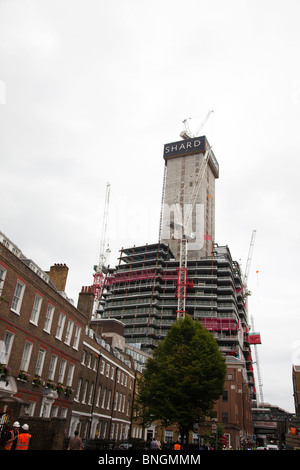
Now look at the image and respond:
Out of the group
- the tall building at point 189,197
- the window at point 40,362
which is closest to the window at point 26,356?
the window at point 40,362

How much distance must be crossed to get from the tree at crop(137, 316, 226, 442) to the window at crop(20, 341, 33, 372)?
1718 cm

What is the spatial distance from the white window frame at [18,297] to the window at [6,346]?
5.13 feet

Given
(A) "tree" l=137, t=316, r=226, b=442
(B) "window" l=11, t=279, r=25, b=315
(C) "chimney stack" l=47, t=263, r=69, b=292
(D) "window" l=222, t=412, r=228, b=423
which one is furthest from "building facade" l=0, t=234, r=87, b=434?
(D) "window" l=222, t=412, r=228, b=423

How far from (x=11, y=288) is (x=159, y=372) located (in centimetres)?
2311

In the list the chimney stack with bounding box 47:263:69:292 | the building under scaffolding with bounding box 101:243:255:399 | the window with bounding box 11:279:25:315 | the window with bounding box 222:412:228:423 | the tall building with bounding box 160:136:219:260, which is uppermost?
the tall building with bounding box 160:136:219:260

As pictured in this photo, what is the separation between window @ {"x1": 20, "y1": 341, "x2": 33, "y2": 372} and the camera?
1061 inches

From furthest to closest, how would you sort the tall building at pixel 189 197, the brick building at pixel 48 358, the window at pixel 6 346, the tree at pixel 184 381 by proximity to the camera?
the tall building at pixel 189 197 → the tree at pixel 184 381 → the window at pixel 6 346 → the brick building at pixel 48 358

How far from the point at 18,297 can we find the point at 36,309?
109 inches

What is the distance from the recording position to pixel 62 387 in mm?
32125

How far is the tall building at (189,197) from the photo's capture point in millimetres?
161625

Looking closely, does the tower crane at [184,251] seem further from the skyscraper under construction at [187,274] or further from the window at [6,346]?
the window at [6,346]

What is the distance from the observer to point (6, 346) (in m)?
25.0

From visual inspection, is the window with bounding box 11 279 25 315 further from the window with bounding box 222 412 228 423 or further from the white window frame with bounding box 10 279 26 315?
the window with bounding box 222 412 228 423
